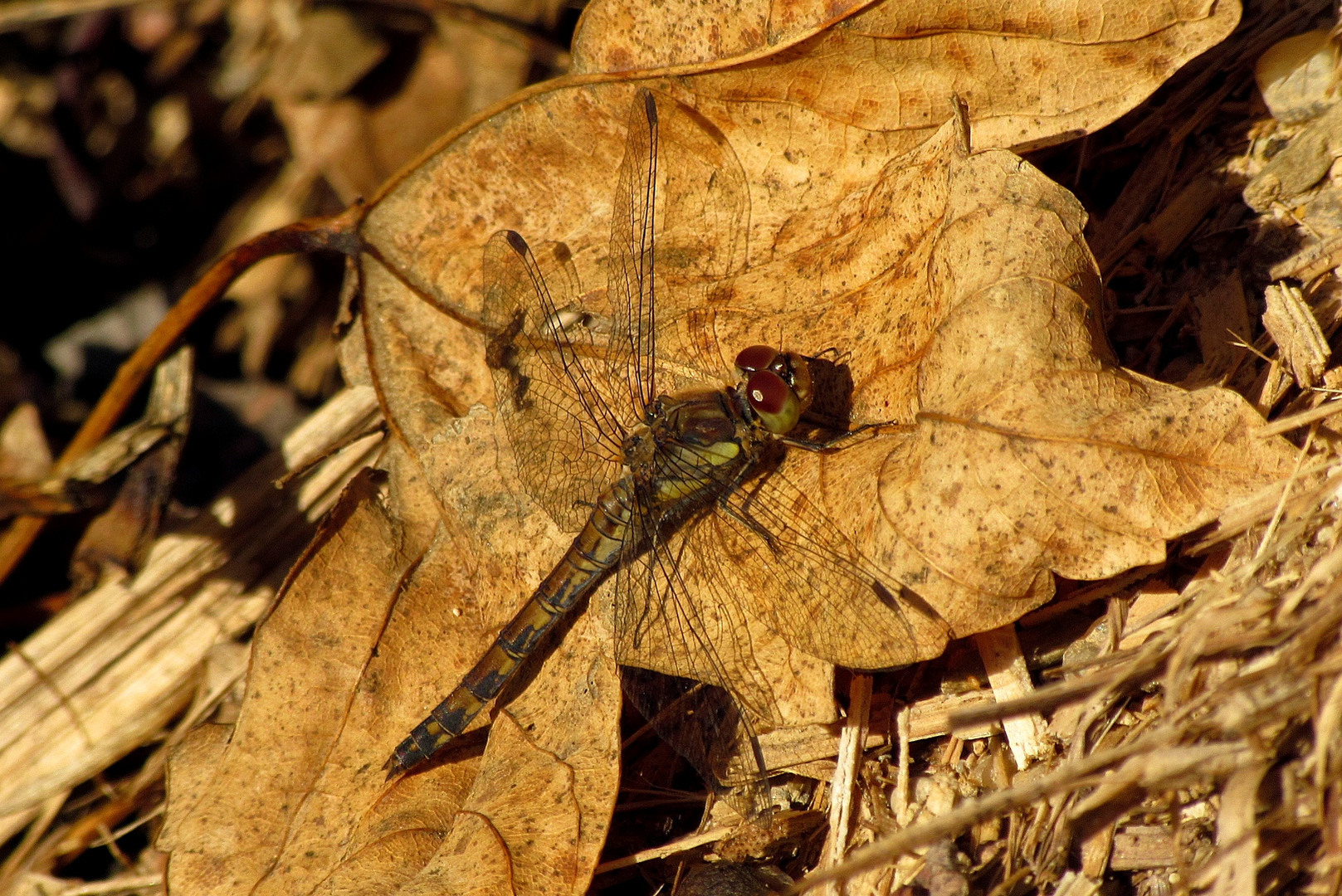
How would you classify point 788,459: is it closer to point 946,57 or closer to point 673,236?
point 673,236

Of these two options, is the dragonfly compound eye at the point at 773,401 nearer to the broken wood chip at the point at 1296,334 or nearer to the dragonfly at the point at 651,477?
the dragonfly at the point at 651,477

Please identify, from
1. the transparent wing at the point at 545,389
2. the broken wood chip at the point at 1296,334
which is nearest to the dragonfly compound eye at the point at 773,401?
the transparent wing at the point at 545,389

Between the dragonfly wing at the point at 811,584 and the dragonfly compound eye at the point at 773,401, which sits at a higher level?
the dragonfly compound eye at the point at 773,401

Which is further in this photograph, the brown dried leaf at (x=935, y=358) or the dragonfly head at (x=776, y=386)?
the dragonfly head at (x=776, y=386)

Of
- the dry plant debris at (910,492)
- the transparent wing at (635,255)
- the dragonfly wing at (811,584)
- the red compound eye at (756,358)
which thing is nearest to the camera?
the dry plant debris at (910,492)

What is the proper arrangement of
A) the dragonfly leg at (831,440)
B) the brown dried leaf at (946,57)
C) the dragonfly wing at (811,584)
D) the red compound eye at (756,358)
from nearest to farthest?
the dragonfly wing at (811,584)
the brown dried leaf at (946,57)
the dragonfly leg at (831,440)
the red compound eye at (756,358)

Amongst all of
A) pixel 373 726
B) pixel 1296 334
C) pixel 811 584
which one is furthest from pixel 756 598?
pixel 1296 334

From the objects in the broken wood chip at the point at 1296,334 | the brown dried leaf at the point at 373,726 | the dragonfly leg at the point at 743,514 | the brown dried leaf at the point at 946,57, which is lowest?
the brown dried leaf at the point at 373,726

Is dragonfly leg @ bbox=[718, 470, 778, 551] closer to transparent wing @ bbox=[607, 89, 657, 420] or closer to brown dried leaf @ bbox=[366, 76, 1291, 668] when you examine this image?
brown dried leaf @ bbox=[366, 76, 1291, 668]

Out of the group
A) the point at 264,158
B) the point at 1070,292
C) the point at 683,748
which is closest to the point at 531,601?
the point at 683,748
